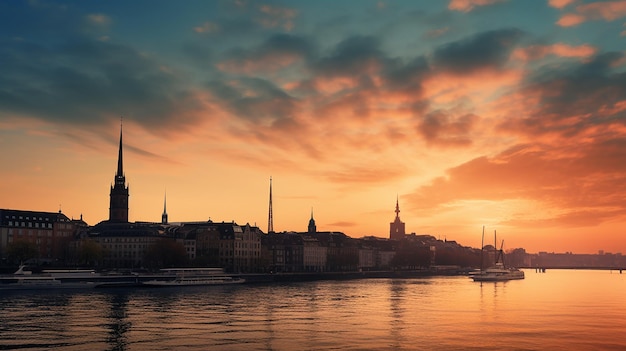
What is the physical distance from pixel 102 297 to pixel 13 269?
39.7 m

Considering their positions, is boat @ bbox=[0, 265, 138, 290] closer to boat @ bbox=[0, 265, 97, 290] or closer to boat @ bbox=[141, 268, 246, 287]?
boat @ bbox=[0, 265, 97, 290]

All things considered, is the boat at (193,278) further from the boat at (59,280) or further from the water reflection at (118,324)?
the water reflection at (118,324)

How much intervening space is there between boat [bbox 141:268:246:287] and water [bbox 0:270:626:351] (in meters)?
34.2

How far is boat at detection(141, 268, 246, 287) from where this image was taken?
138262 mm

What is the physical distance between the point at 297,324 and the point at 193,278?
82.5 m

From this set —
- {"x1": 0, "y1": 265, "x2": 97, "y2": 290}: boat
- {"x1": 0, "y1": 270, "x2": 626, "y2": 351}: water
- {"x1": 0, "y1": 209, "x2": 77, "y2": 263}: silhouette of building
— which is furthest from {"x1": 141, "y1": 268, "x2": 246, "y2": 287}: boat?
{"x1": 0, "y1": 209, "x2": 77, "y2": 263}: silhouette of building

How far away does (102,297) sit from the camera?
103250 mm

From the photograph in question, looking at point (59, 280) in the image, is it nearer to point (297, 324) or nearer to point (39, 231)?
point (39, 231)

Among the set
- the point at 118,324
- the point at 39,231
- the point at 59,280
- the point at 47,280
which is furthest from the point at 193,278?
the point at 118,324

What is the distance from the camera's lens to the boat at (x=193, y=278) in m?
138

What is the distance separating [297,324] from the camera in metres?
67.6

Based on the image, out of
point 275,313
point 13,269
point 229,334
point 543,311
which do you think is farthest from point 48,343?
point 13,269

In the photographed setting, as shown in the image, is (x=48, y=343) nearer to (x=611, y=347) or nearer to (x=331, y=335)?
(x=331, y=335)

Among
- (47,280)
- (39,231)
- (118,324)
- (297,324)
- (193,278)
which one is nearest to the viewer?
(118,324)
